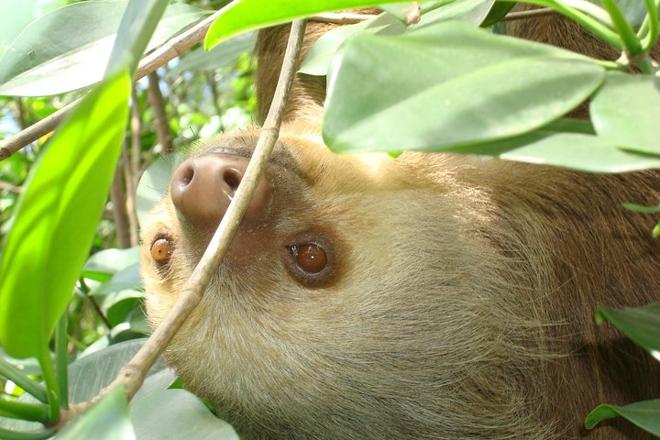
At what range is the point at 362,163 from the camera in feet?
7.73

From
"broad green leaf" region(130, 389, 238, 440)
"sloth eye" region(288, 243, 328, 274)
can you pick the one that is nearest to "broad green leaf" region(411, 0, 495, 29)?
"broad green leaf" region(130, 389, 238, 440)

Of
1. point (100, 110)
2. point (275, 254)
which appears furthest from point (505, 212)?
point (100, 110)

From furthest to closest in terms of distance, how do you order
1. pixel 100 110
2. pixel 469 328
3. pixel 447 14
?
1. pixel 469 328
2. pixel 447 14
3. pixel 100 110

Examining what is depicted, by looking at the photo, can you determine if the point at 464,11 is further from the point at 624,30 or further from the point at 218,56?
the point at 218,56

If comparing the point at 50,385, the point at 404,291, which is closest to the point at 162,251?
the point at 404,291

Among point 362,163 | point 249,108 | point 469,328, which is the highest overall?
point 362,163

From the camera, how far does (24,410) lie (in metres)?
0.99

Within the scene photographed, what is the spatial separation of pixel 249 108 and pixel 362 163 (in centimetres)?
332

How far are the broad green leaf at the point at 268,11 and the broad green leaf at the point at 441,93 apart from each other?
0.13 metres

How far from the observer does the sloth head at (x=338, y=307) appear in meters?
2.15

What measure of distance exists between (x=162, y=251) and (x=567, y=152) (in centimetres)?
165

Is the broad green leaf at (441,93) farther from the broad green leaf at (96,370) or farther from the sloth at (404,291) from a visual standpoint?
the broad green leaf at (96,370)

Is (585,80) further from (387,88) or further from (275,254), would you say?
(275,254)

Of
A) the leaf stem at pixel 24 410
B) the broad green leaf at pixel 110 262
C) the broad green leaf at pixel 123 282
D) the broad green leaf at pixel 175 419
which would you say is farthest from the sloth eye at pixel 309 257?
the leaf stem at pixel 24 410
